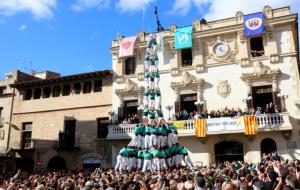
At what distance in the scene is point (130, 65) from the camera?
2942cm

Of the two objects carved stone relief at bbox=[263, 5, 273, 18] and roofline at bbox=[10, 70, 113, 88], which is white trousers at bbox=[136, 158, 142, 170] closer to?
roofline at bbox=[10, 70, 113, 88]

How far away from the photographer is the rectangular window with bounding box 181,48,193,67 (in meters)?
27.3

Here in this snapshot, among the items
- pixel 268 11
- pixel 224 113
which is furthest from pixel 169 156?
pixel 268 11

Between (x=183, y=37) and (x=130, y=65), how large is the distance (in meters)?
5.39

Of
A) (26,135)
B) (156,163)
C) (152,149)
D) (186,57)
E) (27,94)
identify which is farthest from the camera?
(27,94)

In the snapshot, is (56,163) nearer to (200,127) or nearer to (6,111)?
(6,111)

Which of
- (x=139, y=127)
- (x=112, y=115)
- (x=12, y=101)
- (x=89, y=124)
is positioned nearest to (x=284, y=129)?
(x=139, y=127)

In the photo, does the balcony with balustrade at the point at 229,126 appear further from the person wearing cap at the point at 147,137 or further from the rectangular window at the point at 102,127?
the person wearing cap at the point at 147,137

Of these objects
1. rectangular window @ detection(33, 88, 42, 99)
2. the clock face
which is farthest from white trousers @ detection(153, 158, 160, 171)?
rectangular window @ detection(33, 88, 42, 99)

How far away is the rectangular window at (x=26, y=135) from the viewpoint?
32312 millimetres

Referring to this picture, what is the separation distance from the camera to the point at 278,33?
80.8 feet

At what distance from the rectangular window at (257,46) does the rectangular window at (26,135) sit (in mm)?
21490

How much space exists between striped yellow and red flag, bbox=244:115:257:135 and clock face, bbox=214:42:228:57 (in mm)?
5687

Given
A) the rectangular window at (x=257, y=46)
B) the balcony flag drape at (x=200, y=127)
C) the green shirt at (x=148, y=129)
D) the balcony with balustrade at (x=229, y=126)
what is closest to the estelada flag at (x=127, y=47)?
the balcony with balustrade at (x=229, y=126)
